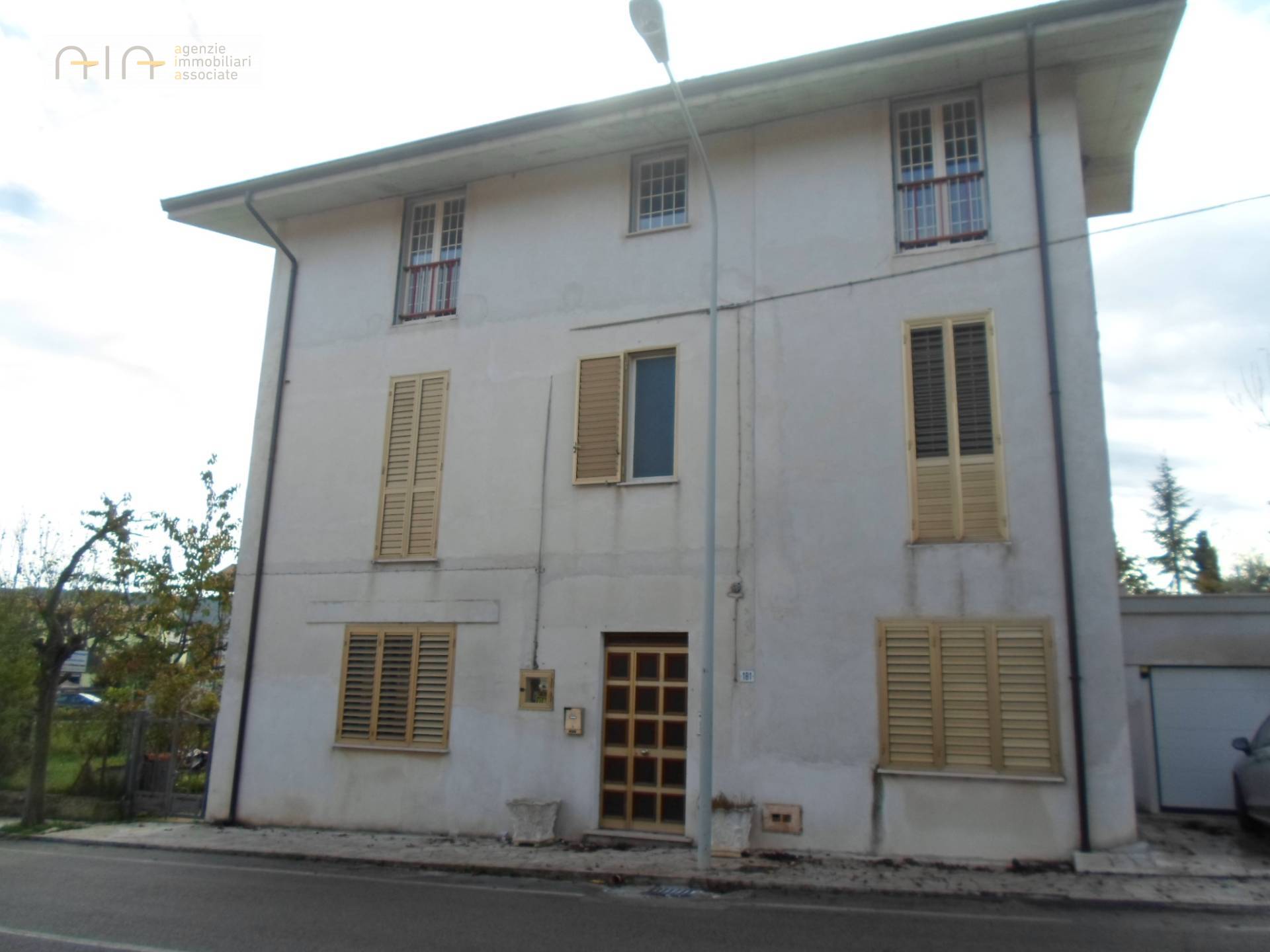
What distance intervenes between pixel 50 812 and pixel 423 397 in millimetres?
8879

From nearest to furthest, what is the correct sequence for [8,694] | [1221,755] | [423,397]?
[1221,755] < [423,397] < [8,694]

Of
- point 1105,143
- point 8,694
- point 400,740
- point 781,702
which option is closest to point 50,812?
point 8,694

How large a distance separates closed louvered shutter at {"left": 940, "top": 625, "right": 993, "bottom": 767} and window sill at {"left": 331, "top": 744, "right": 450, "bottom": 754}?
6.44 metres

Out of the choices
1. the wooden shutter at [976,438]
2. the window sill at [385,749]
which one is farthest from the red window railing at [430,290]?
the wooden shutter at [976,438]

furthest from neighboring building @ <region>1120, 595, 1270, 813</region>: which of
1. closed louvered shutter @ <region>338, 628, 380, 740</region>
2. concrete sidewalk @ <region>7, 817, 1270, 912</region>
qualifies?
closed louvered shutter @ <region>338, 628, 380, 740</region>

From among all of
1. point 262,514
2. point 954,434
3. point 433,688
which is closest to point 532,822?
point 433,688

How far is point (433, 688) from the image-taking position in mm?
13094

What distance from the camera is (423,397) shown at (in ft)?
46.7

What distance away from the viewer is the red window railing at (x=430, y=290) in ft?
48.3

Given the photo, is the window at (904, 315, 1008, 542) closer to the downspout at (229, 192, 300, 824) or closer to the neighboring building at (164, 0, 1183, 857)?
the neighboring building at (164, 0, 1183, 857)

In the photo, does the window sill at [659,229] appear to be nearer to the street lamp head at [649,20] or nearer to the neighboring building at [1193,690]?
the street lamp head at [649,20]

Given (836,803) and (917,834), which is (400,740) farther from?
(917,834)

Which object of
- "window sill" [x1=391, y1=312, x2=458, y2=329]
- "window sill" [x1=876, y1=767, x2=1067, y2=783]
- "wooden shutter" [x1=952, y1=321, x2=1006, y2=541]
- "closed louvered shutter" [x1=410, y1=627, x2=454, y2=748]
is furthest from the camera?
"window sill" [x1=391, y1=312, x2=458, y2=329]

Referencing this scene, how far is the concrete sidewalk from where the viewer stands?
8.66 meters
